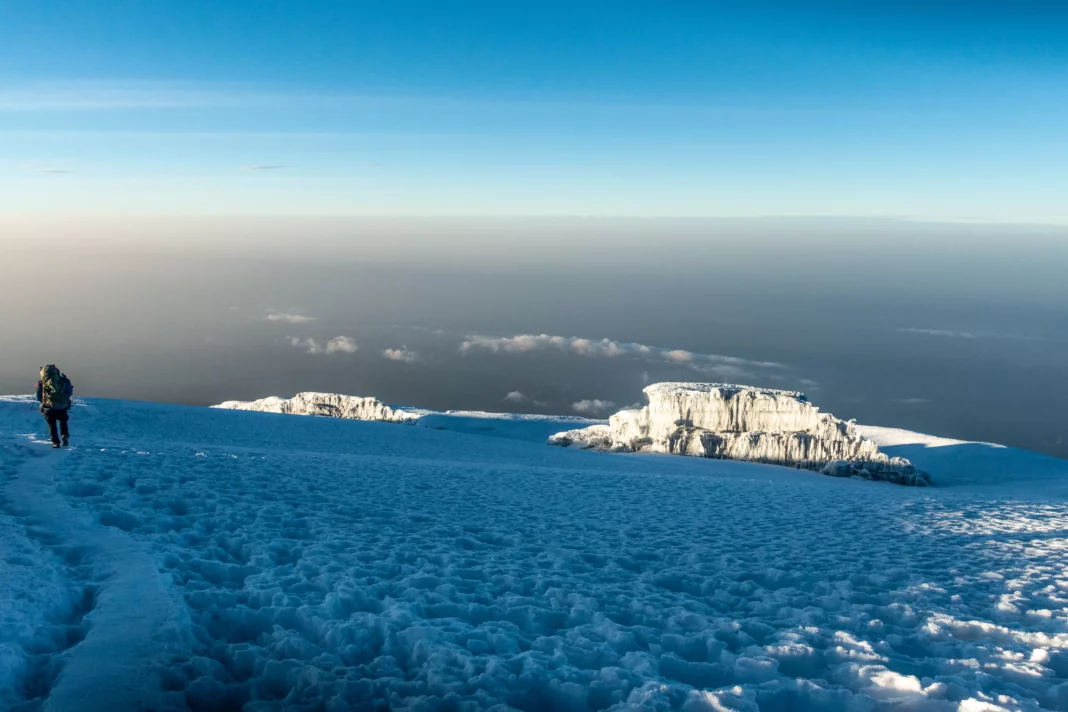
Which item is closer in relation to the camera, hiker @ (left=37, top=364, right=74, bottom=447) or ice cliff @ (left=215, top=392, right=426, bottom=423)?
hiker @ (left=37, top=364, right=74, bottom=447)

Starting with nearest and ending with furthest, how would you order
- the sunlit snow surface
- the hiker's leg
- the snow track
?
the snow track < the sunlit snow surface < the hiker's leg

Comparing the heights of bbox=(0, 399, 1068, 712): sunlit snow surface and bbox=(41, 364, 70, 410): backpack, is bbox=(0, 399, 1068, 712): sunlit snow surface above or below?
below

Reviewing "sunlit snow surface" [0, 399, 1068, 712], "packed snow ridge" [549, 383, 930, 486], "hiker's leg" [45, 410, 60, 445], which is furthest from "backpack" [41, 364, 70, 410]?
"packed snow ridge" [549, 383, 930, 486]

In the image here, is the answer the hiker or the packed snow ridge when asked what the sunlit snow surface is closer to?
the hiker

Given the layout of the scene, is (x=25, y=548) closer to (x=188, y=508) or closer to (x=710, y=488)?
(x=188, y=508)

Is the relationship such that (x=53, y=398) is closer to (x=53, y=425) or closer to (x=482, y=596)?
(x=53, y=425)

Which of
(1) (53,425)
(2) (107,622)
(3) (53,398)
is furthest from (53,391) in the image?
(2) (107,622)

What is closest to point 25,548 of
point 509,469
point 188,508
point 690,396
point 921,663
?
point 188,508

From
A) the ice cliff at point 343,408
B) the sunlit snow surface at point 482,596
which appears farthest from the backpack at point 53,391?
the ice cliff at point 343,408
